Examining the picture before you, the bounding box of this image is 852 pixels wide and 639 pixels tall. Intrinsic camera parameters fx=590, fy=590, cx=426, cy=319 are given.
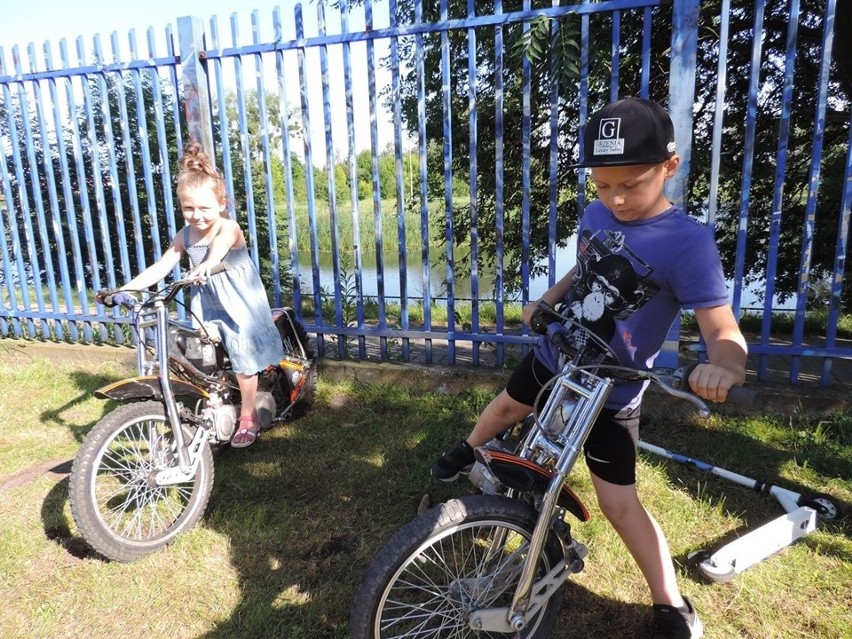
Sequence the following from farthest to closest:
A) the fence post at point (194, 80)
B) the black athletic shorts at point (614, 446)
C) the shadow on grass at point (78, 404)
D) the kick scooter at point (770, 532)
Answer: the fence post at point (194, 80) → the shadow on grass at point (78, 404) → the kick scooter at point (770, 532) → the black athletic shorts at point (614, 446)

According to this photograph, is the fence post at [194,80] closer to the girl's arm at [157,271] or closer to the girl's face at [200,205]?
the girl's arm at [157,271]

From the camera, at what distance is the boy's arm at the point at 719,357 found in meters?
1.41

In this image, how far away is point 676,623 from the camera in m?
1.97

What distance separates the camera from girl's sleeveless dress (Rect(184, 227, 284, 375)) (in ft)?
10.4

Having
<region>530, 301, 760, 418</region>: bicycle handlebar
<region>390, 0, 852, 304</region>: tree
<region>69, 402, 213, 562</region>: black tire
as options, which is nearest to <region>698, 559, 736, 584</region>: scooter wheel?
<region>530, 301, 760, 418</region>: bicycle handlebar

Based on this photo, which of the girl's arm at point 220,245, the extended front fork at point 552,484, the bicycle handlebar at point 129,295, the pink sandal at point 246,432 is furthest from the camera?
the pink sandal at point 246,432

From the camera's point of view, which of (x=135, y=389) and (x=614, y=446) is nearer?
(x=614, y=446)

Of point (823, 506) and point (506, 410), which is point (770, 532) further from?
point (506, 410)

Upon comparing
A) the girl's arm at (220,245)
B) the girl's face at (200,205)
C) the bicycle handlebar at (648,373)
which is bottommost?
the bicycle handlebar at (648,373)

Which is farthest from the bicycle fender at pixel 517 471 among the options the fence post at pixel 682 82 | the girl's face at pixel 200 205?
the girl's face at pixel 200 205

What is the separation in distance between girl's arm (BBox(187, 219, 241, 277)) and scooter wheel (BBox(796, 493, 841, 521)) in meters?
2.95

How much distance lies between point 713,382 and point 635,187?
61cm

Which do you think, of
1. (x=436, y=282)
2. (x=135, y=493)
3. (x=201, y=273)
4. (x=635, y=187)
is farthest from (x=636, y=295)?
(x=436, y=282)

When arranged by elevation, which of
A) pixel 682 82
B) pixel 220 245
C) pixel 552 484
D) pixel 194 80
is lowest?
pixel 552 484
